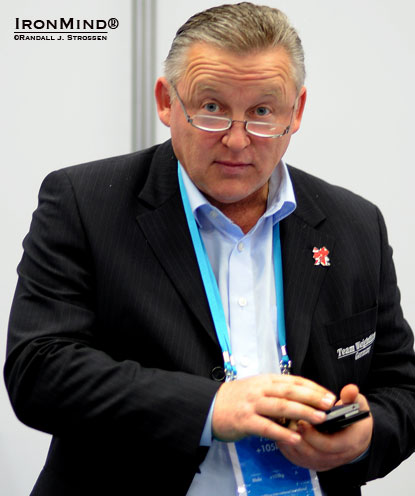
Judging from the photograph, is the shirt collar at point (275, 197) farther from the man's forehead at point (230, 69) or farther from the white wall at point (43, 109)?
the white wall at point (43, 109)

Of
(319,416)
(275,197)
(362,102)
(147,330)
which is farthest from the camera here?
(362,102)

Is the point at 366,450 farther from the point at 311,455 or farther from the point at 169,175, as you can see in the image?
the point at 169,175

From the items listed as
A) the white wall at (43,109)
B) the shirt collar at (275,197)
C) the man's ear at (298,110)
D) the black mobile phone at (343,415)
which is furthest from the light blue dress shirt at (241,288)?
the white wall at (43,109)

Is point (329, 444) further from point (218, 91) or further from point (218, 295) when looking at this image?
point (218, 91)

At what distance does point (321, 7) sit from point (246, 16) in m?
1.54

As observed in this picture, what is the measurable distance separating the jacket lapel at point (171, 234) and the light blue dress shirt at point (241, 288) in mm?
40

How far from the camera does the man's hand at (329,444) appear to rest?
170 centimetres

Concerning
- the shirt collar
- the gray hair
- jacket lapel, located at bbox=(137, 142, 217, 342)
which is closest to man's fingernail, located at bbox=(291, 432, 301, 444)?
jacket lapel, located at bbox=(137, 142, 217, 342)

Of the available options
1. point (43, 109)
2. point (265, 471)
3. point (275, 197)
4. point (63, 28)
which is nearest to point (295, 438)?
point (265, 471)

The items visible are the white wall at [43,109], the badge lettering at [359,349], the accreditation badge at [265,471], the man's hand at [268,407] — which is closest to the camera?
the man's hand at [268,407]

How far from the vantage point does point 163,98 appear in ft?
6.61

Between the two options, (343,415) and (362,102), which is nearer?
(343,415)

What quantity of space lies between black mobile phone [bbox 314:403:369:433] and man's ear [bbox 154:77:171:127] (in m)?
0.73

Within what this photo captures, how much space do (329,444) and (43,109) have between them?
1.84 m
